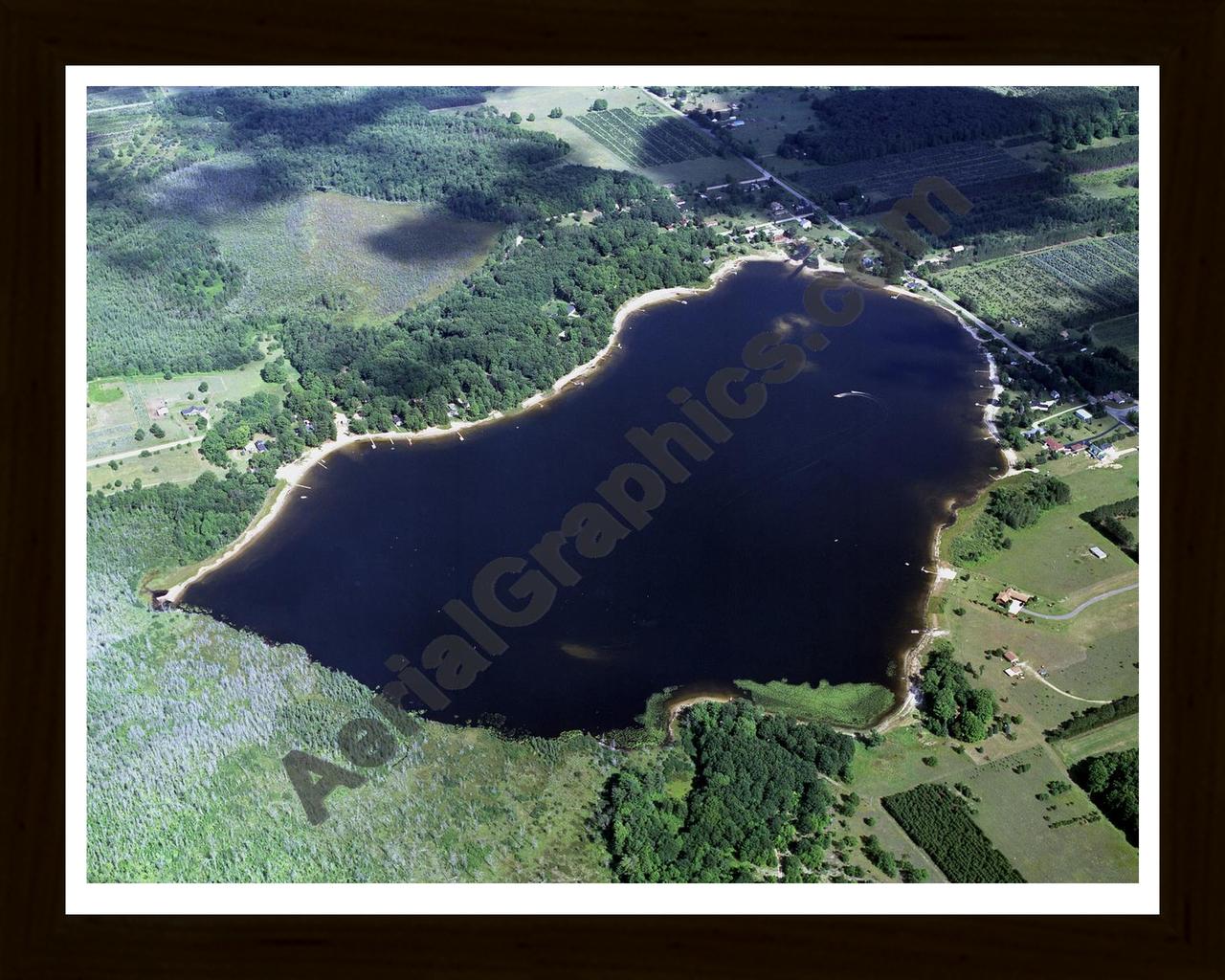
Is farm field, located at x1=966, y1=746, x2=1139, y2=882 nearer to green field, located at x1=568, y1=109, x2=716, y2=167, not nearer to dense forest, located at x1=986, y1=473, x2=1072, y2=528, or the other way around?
dense forest, located at x1=986, y1=473, x2=1072, y2=528

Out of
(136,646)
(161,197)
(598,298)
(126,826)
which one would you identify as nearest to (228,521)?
(136,646)

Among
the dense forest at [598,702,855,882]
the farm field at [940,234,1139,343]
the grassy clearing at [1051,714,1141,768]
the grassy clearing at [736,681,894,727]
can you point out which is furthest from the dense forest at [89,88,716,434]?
the grassy clearing at [1051,714,1141,768]

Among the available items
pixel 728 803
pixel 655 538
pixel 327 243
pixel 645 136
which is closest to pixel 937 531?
pixel 655 538

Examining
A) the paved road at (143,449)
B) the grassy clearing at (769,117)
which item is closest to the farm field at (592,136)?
the grassy clearing at (769,117)

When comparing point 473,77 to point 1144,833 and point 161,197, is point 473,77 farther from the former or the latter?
point 161,197

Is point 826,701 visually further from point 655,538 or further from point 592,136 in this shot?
point 592,136
